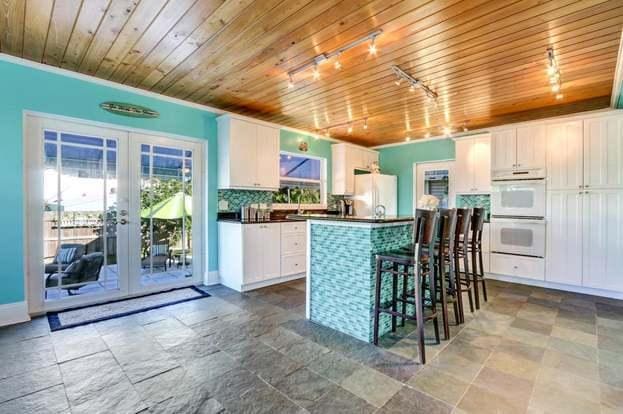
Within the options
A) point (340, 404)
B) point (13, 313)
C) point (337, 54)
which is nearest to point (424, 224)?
point (340, 404)

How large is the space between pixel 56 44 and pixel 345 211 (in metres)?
4.88

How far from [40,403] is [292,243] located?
10.5 ft

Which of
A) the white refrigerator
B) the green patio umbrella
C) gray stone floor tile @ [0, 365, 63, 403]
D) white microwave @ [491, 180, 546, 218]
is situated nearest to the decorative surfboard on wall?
the green patio umbrella

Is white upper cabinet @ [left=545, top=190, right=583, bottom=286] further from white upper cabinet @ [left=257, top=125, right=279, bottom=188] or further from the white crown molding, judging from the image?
the white crown molding

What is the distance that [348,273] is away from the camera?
2.78 m

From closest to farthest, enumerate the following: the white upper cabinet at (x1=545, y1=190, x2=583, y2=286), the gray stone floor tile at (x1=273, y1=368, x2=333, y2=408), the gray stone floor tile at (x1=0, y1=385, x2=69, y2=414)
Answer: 1. the gray stone floor tile at (x1=0, y1=385, x2=69, y2=414)
2. the gray stone floor tile at (x1=273, y1=368, x2=333, y2=408)
3. the white upper cabinet at (x1=545, y1=190, x2=583, y2=286)

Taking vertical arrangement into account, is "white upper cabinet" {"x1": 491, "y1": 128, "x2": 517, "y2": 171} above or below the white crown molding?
below

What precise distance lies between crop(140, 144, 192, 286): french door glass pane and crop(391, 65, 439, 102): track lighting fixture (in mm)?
2897

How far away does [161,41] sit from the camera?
2.55m

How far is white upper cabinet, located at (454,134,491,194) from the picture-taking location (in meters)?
4.93

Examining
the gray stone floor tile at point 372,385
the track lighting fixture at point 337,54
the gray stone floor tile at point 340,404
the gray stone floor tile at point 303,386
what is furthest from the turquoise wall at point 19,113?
the gray stone floor tile at point 372,385

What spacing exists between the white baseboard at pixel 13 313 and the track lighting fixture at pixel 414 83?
4.36 metres

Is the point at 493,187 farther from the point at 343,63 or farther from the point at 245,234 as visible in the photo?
the point at 245,234

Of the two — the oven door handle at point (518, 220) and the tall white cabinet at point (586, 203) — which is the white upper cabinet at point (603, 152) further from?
the oven door handle at point (518, 220)
